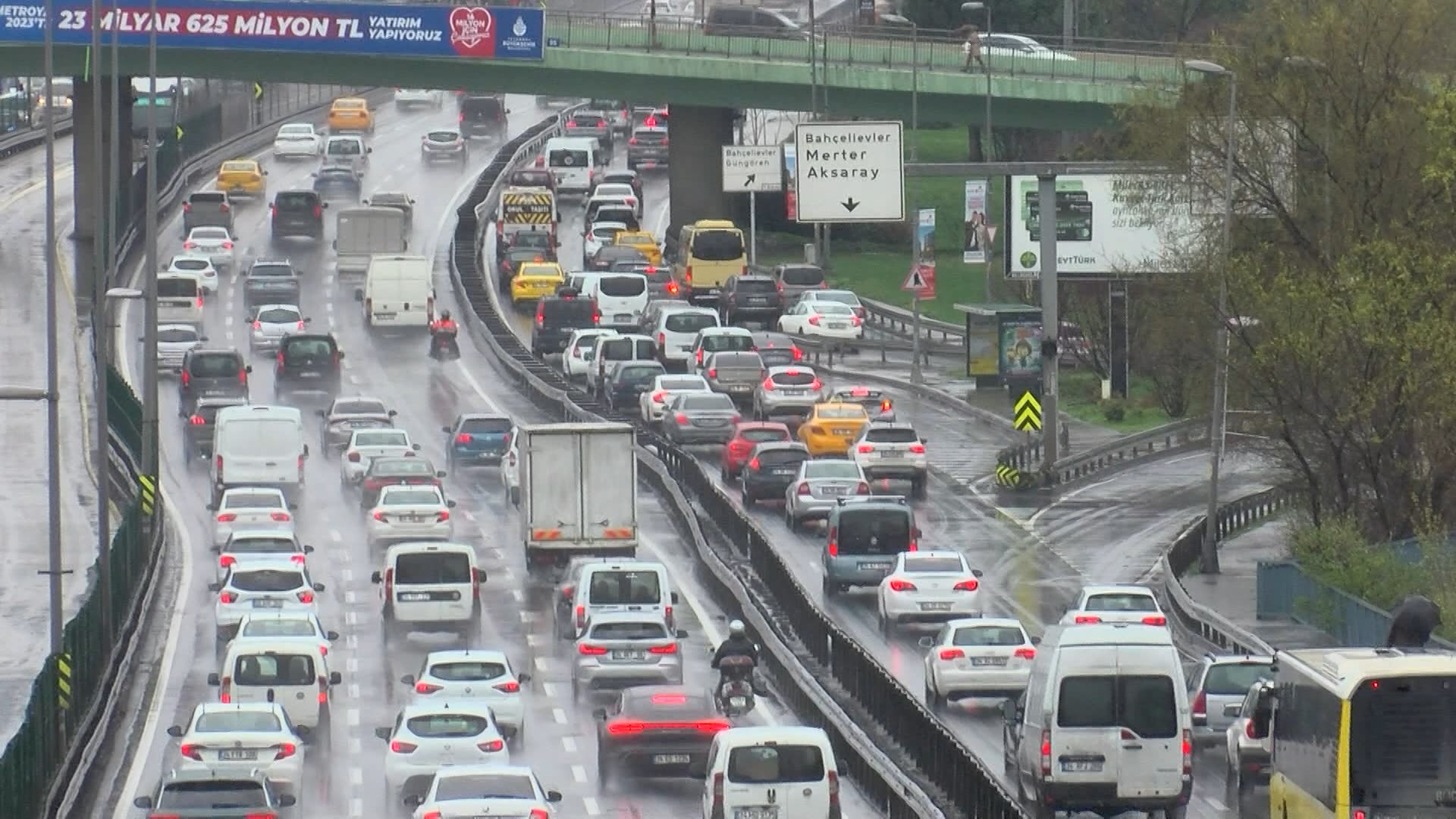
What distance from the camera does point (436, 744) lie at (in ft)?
101

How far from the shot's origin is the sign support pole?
5950cm

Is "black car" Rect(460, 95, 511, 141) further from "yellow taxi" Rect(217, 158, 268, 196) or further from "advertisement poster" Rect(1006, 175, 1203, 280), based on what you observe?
"advertisement poster" Rect(1006, 175, 1203, 280)

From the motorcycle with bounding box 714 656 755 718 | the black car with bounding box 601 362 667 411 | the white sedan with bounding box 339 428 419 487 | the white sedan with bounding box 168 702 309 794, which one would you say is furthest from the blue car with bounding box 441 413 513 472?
the white sedan with bounding box 168 702 309 794

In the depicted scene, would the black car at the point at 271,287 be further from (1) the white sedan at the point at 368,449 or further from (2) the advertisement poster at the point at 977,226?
(1) the white sedan at the point at 368,449

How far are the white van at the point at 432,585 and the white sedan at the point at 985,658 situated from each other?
949 centimetres

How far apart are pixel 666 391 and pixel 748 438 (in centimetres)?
574

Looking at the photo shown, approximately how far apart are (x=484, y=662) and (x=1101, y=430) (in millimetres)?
36516

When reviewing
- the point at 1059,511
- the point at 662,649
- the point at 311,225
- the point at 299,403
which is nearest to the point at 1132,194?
the point at 1059,511

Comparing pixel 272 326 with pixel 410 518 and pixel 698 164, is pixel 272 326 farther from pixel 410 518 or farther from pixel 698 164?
pixel 698 164

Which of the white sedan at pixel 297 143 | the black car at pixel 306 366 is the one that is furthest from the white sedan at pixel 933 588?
the white sedan at pixel 297 143

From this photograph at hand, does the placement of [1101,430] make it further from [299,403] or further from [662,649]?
[662,649]

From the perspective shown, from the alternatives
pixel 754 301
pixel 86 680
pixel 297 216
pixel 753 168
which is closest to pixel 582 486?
pixel 86 680

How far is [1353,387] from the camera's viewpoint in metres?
48.5

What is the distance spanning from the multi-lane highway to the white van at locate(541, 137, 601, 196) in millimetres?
20845
